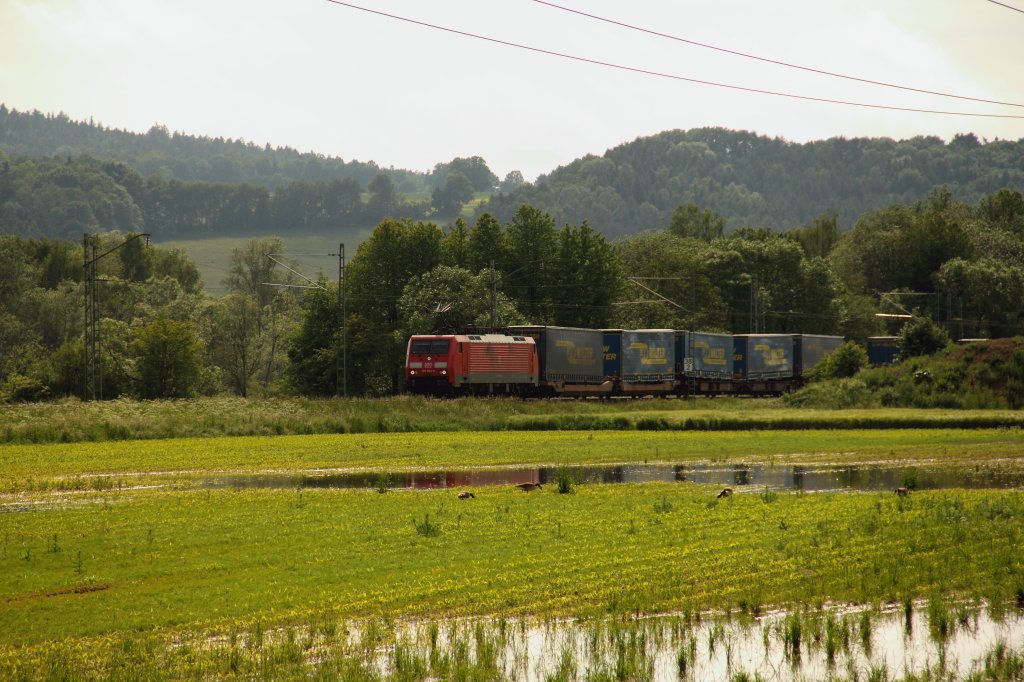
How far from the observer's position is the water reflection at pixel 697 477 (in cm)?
2936

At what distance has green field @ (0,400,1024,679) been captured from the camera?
13.7 meters

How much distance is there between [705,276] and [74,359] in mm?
70089

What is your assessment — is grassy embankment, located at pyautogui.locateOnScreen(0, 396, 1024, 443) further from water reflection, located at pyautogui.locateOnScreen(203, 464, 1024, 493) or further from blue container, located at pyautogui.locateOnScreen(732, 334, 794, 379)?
blue container, located at pyautogui.locateOnScreen(732, 334, 794, 379)

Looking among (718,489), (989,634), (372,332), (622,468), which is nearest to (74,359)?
(372,332)

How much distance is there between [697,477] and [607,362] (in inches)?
1779

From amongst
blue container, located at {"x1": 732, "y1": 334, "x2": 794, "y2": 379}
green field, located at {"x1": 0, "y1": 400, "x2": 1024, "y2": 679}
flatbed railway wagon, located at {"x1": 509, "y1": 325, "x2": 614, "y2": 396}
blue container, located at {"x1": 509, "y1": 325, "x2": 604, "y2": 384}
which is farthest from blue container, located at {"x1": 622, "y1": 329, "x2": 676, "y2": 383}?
green field, located at {"x1": 0, "y1": 400, "x2": 1024, "y2": 679}

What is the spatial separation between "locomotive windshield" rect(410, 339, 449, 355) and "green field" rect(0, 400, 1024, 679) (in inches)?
1357

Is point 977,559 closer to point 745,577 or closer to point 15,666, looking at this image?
point 745,577

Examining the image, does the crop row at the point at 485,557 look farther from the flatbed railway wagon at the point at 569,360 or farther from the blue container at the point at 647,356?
the blue container at the point at 647,356

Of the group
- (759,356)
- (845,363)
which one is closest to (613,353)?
(759,356)

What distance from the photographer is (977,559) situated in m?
17.6

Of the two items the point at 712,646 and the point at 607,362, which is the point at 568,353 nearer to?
the point at 607,362

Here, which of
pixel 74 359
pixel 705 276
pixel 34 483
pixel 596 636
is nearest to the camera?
pixel 596 636

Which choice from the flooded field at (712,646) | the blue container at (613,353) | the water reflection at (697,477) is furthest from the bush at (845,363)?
the flooded field at (712,646)
